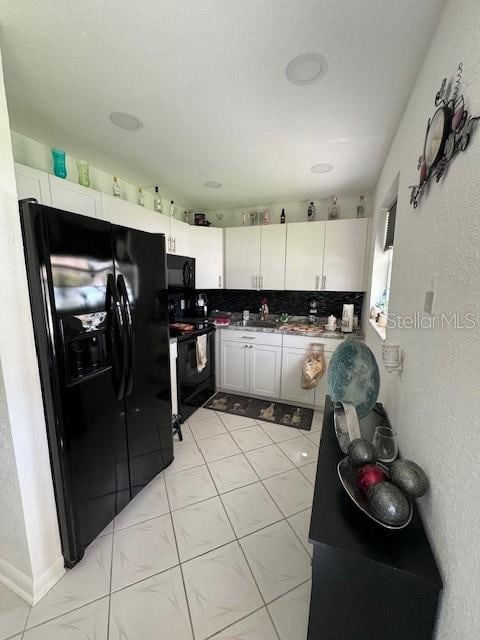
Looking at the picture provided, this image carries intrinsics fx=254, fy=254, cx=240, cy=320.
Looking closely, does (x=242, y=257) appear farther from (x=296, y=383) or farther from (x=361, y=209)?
(x=296, y=383)

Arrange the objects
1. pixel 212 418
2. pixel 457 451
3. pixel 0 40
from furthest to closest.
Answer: pixel 212 418
pixel 0 40
pixel 457 451

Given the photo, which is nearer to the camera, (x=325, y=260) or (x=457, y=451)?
(x=457, y=451)

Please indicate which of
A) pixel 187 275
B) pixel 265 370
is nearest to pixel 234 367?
pixel 265 370

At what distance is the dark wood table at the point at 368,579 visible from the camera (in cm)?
63

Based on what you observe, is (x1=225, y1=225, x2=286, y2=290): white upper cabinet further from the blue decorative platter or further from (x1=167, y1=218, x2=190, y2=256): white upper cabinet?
the blue decorative platter

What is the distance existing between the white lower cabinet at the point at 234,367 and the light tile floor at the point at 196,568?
117 cm

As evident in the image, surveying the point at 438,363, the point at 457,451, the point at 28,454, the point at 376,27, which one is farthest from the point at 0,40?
the point at 457,451

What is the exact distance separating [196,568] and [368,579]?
105cm

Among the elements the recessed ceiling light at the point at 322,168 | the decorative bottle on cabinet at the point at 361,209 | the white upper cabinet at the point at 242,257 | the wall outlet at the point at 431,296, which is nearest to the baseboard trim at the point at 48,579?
the wall outlet at the point at 431,296

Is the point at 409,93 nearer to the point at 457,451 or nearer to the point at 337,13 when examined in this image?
the point at 337,13

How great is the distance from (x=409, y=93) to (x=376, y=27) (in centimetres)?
47

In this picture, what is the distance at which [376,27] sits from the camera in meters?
0.98

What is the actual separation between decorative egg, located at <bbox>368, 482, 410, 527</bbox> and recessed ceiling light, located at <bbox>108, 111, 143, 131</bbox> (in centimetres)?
214

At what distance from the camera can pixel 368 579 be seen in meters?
0.66
